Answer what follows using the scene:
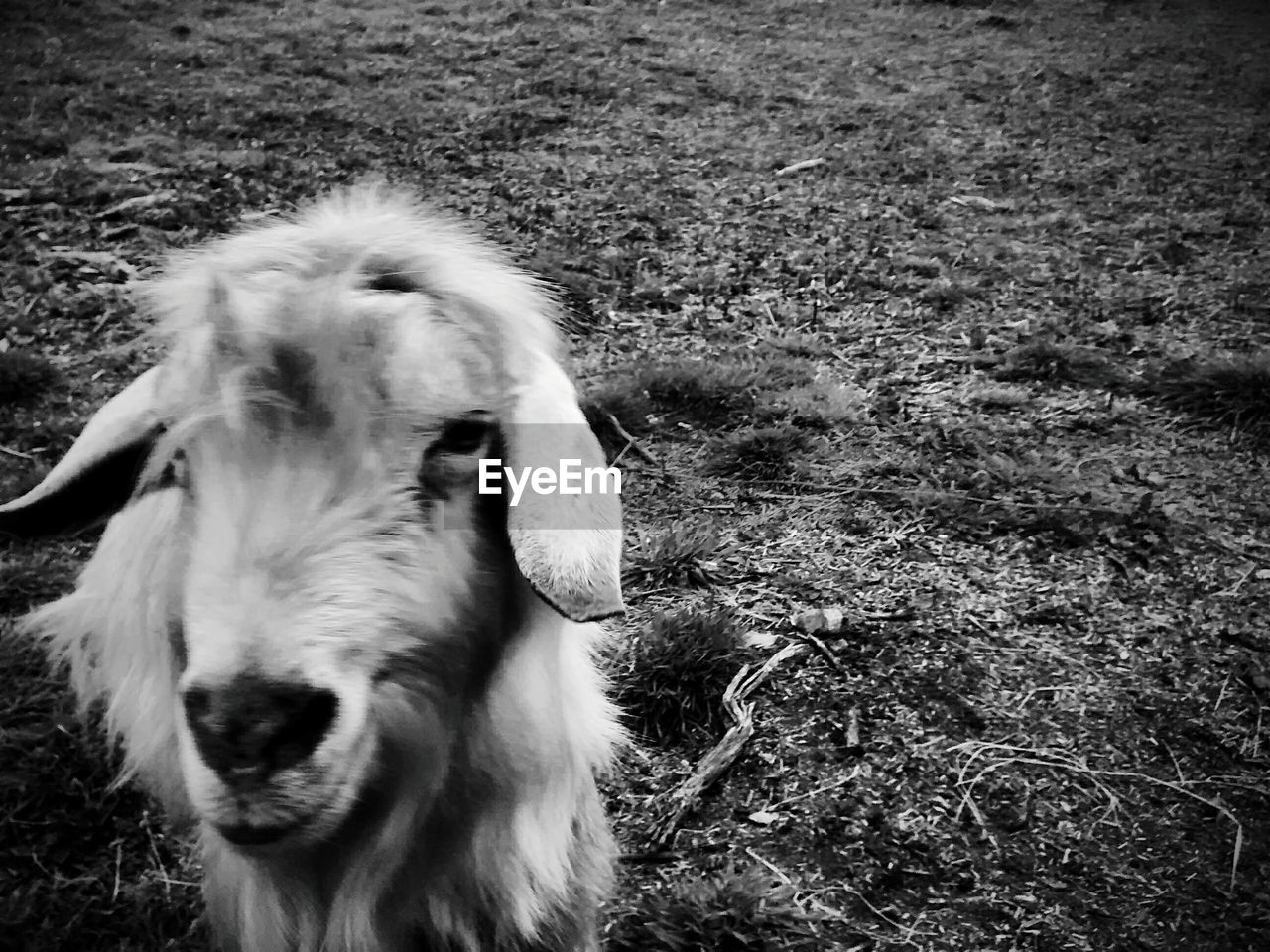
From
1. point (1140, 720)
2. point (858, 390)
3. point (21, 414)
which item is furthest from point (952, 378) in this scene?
point (21, 414)

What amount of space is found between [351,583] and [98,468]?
58 cm

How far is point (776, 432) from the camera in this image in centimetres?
397

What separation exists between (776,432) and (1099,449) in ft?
4.08

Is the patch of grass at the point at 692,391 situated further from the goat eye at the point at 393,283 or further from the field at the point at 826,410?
the goat eye at the point at 393,283

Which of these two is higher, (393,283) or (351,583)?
(393,283)

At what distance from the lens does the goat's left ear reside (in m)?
1.39

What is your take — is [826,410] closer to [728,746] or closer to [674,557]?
[674,557]

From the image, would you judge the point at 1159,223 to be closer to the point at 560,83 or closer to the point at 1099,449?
the point at 1099,449

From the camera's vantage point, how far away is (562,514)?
1.44 metres

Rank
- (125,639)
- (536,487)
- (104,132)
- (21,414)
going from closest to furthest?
(536,487) < (125,639) < (21,414) < (104,132)

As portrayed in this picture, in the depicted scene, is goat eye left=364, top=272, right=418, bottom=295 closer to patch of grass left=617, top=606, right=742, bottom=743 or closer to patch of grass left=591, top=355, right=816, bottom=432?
patch of grass left=617, top=606, right=742, bottom=743

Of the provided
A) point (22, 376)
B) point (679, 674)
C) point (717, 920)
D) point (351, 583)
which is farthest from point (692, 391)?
point (351, 583)

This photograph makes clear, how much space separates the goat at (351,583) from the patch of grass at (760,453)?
2130 millimetres

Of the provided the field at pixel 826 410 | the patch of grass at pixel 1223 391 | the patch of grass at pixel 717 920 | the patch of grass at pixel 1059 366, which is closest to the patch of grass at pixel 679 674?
the field at pixel 826 410
